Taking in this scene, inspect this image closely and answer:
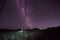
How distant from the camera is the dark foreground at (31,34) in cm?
111

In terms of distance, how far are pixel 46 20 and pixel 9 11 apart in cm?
38

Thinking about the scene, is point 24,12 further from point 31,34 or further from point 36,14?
point 31,34

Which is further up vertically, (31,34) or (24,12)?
(24,12)

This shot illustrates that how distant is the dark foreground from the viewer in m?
1.11

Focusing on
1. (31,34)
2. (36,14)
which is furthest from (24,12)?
(31,34)

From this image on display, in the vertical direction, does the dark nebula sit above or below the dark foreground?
above

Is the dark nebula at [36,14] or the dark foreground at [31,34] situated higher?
the dark nebula at [36,14]

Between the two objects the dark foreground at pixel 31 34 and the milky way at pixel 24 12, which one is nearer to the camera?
the dark foreground at pixel 31 34

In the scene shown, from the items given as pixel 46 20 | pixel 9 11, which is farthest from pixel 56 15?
pixel 9 11

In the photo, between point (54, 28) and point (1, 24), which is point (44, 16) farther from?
point (1, 24)

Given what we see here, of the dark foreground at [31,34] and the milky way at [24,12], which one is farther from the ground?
the milky way at [24,12]

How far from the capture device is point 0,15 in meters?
1.27

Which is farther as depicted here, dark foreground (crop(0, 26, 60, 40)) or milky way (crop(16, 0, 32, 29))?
milky way (crop(16, 0, 32, 29))

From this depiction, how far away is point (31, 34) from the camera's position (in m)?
1.18
